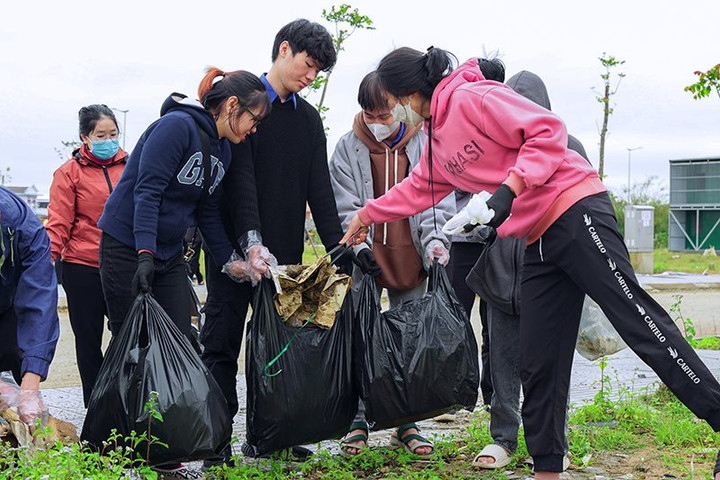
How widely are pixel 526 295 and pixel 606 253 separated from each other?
39 centimetres

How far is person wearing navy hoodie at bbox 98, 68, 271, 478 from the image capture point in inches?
140

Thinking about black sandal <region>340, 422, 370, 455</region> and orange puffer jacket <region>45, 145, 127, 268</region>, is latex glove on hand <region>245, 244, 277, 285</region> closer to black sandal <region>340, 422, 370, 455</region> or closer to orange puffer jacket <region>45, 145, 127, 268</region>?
black sandal <region>340, 422, 370, 455</region>

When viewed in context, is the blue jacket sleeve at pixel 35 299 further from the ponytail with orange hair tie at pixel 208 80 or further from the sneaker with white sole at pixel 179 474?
the ponytail with orange hair tie at pixel 208 80

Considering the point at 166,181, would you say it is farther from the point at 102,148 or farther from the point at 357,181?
the point at 102,148

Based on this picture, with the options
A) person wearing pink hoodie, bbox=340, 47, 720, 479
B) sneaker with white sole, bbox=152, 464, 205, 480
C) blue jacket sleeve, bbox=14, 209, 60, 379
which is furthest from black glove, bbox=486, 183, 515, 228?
sneaker with white sole, bbox=152, 464, 205, 480

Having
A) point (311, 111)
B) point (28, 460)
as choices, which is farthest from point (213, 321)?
point (28, 460)

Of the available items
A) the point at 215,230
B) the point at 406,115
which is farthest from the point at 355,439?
the point at 406,115

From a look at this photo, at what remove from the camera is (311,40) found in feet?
12.8

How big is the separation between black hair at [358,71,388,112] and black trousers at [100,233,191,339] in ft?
3.78

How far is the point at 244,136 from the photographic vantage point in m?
3.79

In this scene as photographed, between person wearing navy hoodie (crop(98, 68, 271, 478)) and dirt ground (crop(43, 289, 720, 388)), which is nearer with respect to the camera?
person wearing navy hoodie (crop(98, 68, 271, 478))

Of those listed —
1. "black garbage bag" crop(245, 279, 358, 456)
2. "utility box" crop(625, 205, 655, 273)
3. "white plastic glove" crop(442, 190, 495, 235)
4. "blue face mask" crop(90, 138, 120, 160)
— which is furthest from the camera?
"utility box" crop(625, 205, 655, 273)

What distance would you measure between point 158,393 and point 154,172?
3.02 feet

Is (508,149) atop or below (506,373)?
atop
